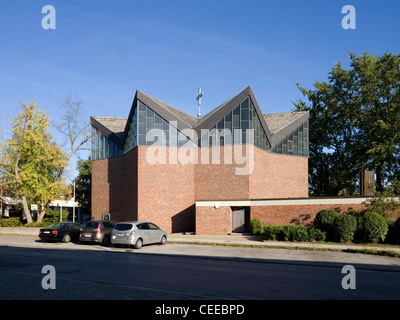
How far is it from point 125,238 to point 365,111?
1394 inches

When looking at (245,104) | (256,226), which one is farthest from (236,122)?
(256,226)

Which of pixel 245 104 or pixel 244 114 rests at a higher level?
pixel 245 104

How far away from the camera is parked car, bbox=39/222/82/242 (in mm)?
25875

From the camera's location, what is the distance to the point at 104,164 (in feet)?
136

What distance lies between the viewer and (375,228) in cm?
2359

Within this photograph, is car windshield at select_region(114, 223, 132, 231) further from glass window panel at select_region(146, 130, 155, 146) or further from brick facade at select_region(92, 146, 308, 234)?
glass window panel at select_region(146, 130, 155, 146)

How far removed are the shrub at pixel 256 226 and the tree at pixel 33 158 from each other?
85.8 ft

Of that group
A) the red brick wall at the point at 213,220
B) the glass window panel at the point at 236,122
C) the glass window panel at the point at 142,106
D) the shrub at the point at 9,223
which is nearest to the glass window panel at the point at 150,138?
the glass window panel at the point at 142,106

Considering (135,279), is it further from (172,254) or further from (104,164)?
(104,164)

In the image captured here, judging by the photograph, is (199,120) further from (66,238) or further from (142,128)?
(66,238)

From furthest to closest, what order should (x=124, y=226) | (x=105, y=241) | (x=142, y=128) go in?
1. (x=142, y=128)
2. (x=105, y=241)
3. (x=124, y=226)

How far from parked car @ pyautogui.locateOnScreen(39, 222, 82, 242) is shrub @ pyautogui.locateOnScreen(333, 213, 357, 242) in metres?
17.6

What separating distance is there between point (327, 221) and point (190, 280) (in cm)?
1570

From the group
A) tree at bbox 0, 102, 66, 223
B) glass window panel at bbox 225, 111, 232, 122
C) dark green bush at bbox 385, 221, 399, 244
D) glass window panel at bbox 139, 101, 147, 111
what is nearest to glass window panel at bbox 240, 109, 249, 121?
glass window panel at bbox 225, 111, 232, 122
